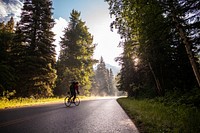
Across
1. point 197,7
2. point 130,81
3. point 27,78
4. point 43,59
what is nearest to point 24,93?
point 27,78

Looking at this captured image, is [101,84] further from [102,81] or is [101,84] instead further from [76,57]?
[76,57]

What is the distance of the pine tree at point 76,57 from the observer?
39.9 metres

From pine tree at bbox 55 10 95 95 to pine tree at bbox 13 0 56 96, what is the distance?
1238cm

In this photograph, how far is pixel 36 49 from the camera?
2611cm

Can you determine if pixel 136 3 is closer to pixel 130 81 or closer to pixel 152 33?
pixel 152 33

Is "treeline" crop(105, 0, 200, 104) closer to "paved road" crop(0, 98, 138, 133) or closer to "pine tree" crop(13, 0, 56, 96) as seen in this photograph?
"paved road" crop(0, 98, 138, 133)

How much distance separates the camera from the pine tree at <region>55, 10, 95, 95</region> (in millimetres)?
39906

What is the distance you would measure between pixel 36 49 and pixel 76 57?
49.0 feet

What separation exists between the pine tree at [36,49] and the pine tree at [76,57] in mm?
12378

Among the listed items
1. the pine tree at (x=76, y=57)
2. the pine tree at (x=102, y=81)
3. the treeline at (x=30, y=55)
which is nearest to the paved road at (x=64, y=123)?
the treeline at (x=30, y=55)

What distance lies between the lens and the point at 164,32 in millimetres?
12359

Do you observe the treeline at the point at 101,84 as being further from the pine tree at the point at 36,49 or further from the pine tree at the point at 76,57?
the pine tree at the point at 36,49

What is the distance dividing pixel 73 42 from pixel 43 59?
17.2m

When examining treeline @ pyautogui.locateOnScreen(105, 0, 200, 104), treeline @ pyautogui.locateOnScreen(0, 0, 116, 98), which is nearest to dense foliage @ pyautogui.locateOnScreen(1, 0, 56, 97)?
treeline @ pyautogui.locateOnScreen(0, 0, 116, 98)
